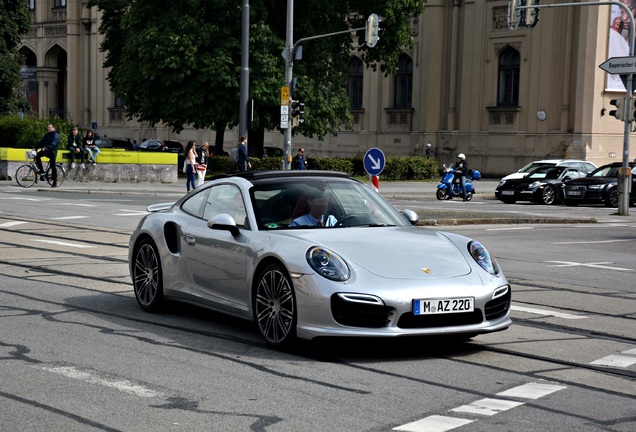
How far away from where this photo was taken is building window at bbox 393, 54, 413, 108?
194 feet

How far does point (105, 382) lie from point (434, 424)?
2249mm

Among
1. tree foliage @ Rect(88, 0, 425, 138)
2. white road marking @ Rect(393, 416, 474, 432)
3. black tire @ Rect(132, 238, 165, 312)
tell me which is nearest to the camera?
white road marking @ Rect(393, 416, 474, 432)

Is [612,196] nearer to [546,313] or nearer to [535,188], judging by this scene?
[535,188]

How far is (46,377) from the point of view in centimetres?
A: 717

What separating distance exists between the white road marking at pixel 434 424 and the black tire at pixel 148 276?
4.36m

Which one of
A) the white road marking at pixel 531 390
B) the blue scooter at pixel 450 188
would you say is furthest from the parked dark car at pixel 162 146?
the white road marking at pixel 531 390

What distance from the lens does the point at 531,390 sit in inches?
274

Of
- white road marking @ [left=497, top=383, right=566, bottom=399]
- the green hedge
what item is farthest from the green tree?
white road marking @ [left=497, top=383, right=566, bottom=399]

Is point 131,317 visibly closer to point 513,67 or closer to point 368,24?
point 368,24

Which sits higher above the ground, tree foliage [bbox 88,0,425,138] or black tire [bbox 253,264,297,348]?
tree foliage [bbox 88,0,425,138]

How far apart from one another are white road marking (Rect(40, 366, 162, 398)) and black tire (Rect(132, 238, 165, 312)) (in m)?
2.52

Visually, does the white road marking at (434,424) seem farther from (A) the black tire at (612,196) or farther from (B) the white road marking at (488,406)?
(A) the black tire at (612,196)

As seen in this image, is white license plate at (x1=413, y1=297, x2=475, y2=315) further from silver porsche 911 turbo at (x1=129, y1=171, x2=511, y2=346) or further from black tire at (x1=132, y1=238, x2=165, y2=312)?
black tire at (x1=132, y1=238, x2=165, y2=312)

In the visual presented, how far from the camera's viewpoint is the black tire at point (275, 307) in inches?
317
